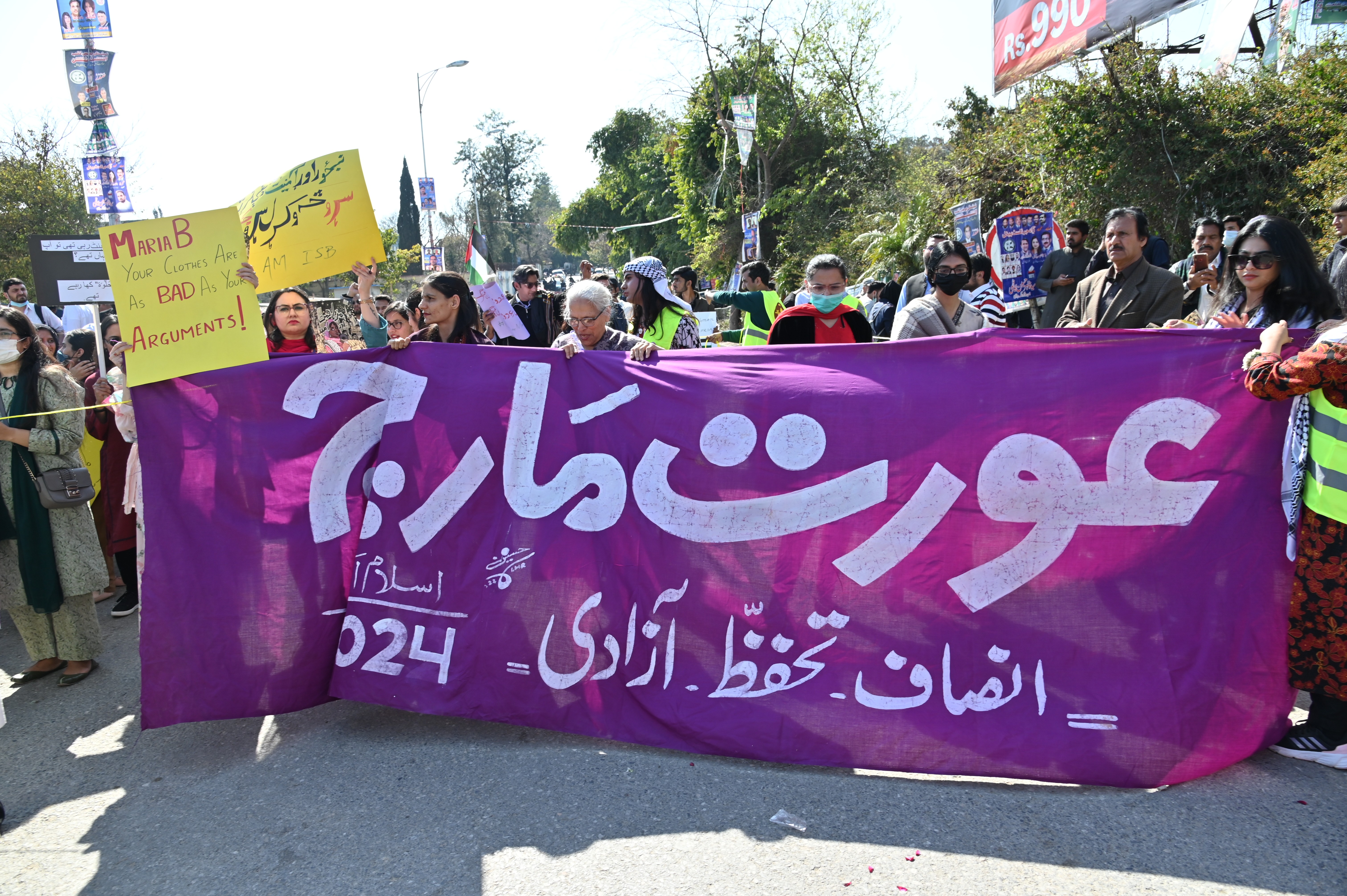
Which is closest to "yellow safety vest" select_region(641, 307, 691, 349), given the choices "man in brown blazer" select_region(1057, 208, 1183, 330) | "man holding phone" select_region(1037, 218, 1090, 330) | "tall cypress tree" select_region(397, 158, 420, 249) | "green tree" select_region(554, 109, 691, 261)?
"man in brown blazer" select_region(1057, 208, 1183, 330)

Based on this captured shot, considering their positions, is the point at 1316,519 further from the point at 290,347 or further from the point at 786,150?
the point at 786,150

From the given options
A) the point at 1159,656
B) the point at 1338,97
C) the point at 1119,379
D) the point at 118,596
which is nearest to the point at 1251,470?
the point at 1119,379

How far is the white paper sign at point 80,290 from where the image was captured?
681 centimetres

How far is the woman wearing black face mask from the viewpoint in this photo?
3.82 m

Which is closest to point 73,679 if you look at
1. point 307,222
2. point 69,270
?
point 307,222

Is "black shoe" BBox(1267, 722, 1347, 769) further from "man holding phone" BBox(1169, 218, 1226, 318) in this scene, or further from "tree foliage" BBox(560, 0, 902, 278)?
"tree foliage" BBox(560, 0, 902, 278)

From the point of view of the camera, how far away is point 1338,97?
30.6 ft

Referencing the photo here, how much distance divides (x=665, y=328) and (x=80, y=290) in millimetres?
5031

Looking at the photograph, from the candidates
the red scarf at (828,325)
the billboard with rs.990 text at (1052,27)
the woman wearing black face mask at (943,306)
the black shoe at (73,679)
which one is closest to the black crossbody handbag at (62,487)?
the black shoe at (73,679)

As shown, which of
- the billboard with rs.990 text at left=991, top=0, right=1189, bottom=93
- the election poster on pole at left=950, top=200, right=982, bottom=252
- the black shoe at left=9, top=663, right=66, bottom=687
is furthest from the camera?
the billboard with rs.990 text at left=991, top=0, right=1189, bottom=93

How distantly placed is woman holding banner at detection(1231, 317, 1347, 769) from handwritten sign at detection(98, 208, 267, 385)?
375 centimetres

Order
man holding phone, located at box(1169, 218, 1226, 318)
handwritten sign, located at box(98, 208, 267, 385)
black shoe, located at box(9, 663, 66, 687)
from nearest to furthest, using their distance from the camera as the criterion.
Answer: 1. handwritten sign, located at box(98, 208, 267, 385)
2. black shoe, located at box(9, 663, 66, 687)
3. man holding phone, located at box(1169, 218, 1226, 318)

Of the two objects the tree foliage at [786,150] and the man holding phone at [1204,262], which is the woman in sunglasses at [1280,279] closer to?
the man holding phone at [1204,262]

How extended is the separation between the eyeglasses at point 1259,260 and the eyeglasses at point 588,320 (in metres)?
2.49
